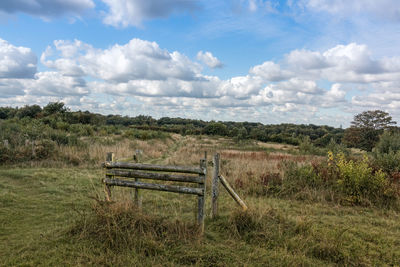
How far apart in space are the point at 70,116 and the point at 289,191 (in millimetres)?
37710

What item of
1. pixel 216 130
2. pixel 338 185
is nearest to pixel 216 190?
pixel 338 185

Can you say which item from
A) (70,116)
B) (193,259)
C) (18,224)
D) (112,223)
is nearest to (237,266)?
(193,259)

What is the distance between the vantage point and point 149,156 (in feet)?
68.6

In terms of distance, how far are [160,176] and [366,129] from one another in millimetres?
50828

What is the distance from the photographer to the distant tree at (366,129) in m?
44.7

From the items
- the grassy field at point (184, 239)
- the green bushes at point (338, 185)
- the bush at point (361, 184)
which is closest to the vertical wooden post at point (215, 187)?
the grassy field at point (184, 239)

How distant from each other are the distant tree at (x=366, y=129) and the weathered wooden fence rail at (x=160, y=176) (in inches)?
1870

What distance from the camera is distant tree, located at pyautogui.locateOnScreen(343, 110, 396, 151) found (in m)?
44.7

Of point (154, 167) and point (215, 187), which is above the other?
point (154, 167)

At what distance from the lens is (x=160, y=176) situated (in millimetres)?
5578

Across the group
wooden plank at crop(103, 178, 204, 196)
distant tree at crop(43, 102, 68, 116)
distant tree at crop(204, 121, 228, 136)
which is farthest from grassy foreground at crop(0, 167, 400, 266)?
distant tree at crop(204, 121, 228, 136)

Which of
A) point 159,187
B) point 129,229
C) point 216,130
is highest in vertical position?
point 216,130

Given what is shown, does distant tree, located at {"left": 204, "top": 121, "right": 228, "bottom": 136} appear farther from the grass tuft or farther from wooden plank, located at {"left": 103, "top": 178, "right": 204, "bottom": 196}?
the grass tuft

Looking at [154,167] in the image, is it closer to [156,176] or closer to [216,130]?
[156,176]
